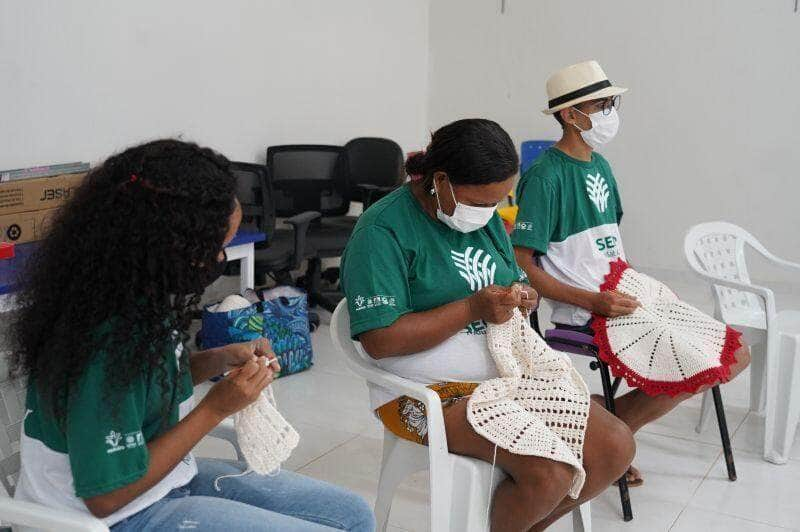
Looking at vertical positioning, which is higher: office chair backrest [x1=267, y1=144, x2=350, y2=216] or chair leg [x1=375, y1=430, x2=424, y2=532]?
office chair backrest [x1=267, y1=144, x2=350, y2=216]

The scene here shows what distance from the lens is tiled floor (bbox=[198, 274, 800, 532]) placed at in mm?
2453

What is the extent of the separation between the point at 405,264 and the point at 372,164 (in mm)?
3174

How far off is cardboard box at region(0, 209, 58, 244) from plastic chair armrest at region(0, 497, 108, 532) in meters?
1.98

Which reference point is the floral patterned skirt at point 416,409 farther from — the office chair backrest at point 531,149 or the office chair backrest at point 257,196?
the office chair backrest at point 531,149

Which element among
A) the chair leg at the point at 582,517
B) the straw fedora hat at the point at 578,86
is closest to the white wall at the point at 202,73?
the straw fedora hat at the point at 578,86

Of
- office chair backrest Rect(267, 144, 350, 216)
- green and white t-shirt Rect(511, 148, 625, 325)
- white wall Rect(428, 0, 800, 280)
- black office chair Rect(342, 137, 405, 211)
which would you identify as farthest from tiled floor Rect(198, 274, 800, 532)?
white wall Rect(428, 0, 800, 280)

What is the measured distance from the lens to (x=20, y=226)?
3164 millimetres

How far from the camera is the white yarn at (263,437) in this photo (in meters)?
1.53

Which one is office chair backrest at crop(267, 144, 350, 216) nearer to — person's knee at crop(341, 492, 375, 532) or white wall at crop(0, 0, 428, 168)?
white wall at crop(0, 0, 428, 168)

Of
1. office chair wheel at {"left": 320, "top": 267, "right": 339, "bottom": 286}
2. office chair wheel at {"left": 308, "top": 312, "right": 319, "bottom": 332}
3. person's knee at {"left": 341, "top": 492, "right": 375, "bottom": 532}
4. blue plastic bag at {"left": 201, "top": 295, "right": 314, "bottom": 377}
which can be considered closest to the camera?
person's knee at {"left": 341, "top": 492, "right": 375, "bottom": 532}

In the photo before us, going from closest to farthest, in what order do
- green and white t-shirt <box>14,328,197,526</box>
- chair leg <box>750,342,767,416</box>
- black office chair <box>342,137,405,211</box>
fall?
green and white t-shirt <box>14,328,197,526</box>, chair leg <box>750,342,767,416</box>, black office chair <box>342,137,405,211</box>

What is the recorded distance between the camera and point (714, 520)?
8.06ft

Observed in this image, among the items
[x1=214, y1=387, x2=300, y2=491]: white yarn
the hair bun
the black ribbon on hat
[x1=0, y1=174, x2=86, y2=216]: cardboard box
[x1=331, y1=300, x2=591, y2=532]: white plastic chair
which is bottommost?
[x1=331, y1=300, x2=591, y2=532]: white plastic chair

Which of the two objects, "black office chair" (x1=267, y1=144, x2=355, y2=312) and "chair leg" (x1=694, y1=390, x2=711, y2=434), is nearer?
"chair leg" (x1=694, y1=390, x2=711, y2=434)
